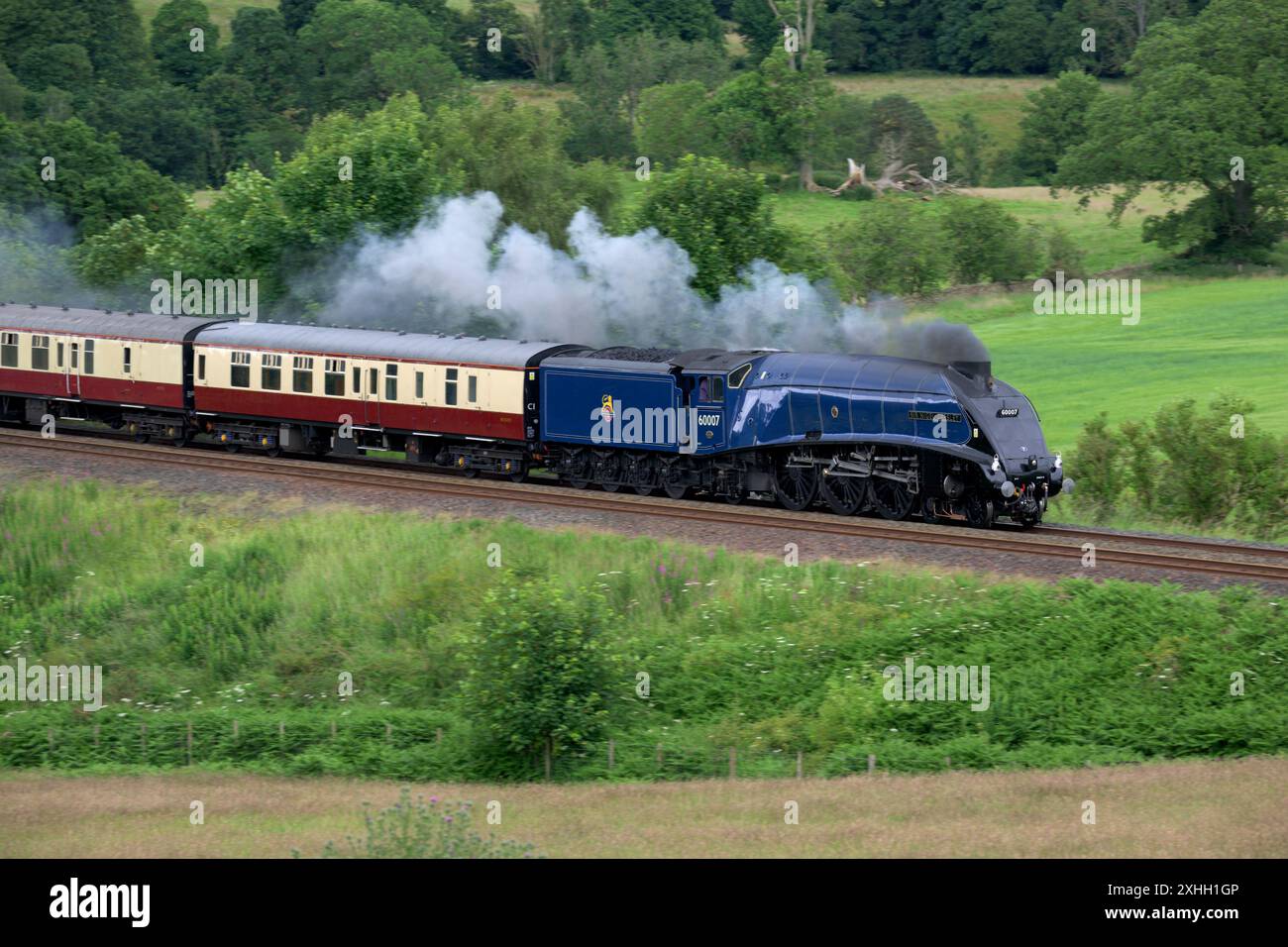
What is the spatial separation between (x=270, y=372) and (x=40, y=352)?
884cm

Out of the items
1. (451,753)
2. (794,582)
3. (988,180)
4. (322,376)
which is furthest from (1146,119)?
(451,753)

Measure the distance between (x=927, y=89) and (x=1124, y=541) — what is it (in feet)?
409

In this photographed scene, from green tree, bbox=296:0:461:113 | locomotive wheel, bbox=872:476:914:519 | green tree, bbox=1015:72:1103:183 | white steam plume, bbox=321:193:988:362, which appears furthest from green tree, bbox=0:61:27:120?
locomotive wheel, bbox=872:476:914:519

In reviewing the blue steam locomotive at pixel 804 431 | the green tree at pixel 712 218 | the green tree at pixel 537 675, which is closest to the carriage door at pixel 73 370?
the blue steam locomotive at pixel 804 431

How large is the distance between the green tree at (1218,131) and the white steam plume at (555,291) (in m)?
45.0

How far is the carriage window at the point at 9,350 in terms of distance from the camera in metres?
47.9

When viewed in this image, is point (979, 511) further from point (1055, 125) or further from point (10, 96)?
point (1055, 125)

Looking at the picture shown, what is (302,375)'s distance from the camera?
42250 millimetres

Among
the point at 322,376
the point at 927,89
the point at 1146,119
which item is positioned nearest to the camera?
the point at 322,376

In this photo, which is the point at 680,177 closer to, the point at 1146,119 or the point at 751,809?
the point at 751,809

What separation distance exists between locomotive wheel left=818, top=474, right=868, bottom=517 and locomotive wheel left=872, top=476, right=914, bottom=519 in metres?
0.28

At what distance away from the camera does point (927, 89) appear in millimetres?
150125

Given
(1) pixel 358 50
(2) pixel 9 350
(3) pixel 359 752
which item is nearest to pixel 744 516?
(3) pixel 359 752

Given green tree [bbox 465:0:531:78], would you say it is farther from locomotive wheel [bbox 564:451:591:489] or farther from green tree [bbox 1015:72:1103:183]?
locomotive wheel [bbox 564:451:591:489]
